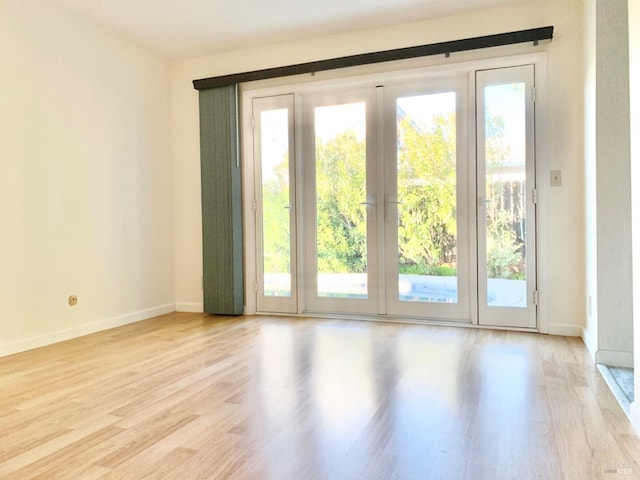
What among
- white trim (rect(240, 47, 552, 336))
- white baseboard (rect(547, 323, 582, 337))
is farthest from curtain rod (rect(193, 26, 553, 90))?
white baseboard (rect(547, 323, 582, 337))

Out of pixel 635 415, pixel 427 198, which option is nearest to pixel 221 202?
pixel 427 198

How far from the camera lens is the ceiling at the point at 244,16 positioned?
3.53 m

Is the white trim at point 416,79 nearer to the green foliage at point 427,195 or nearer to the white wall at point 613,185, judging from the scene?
the green foliage at point 427,195

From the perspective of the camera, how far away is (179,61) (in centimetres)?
472

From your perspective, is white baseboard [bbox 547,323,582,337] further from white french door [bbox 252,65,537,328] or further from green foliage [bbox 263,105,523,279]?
green foliage [bbox 263,105,523,279]

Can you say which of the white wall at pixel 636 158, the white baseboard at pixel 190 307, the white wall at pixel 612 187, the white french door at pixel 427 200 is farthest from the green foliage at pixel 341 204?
the white wall at pixel 636 158

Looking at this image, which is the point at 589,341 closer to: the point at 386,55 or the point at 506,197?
the point at 506,197

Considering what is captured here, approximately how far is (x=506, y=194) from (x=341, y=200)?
1.41 meters

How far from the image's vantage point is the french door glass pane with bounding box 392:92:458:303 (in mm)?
3836

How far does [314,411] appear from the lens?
207 centimetres

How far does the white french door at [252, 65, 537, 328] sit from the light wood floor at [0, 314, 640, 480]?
61 cm

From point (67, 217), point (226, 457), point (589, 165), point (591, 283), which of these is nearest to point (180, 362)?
point (226, 457)

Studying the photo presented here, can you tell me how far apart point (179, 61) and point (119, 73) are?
76 centimetres

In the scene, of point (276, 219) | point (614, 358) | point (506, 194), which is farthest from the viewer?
point (276, 219)
